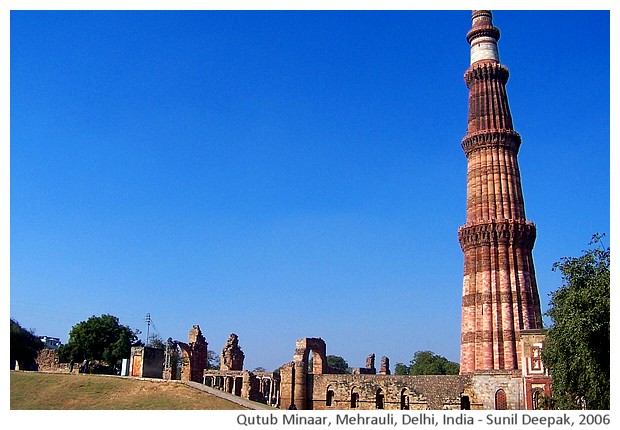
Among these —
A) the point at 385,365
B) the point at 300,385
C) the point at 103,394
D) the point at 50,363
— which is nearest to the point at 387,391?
the point at 300,385

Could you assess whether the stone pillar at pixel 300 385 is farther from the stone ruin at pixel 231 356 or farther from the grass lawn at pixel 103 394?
the grass lawn at pixel 103 394

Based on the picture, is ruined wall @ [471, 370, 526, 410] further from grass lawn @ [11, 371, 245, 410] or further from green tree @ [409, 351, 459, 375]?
green tree @ [409, 351, 459, 375]

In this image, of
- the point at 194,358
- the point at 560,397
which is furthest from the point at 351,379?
the point at 560,397

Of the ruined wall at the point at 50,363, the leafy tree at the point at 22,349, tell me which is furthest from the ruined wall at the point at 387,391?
the leafy tree at the point at 22,349

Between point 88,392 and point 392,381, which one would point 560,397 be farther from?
point 88,392

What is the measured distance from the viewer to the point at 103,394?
2331cm

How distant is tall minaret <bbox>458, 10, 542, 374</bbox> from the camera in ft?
104

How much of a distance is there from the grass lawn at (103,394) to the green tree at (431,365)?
40.7m

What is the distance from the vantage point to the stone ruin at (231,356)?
117 ft

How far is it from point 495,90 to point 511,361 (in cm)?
1517

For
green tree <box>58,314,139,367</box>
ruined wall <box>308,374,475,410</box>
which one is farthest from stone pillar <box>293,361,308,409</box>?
→ green tree <box>58,314,139,367</box>

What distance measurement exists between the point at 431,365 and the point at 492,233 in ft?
108
